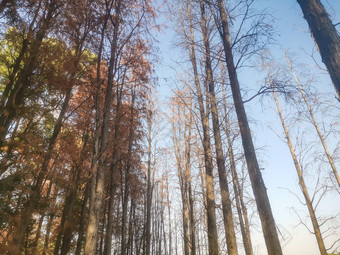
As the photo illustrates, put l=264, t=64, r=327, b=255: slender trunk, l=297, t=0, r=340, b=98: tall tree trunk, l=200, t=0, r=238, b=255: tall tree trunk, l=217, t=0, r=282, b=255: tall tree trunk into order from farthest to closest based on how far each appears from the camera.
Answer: l=264, t=64, r=327, b=255: slender trunk
l=200, t=0, r=238, b=255: tall tree trunk
l=217, t=0, r=282, b=255: tall tree trunk
l=297, t=0, r=340, b=98: tall tree trunk

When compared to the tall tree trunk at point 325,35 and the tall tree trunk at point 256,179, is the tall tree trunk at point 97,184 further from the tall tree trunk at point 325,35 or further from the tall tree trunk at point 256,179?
the tall tree trunk at point 325,35

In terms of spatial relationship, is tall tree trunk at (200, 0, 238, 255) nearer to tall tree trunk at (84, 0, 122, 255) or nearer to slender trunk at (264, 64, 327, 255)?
tall tree trunk at (84, 0, 122, 255)

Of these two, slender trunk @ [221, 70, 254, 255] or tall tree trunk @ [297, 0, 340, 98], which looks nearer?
tall tree trunk @ [297, 0, 340, 98]

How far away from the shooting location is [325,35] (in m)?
3.08

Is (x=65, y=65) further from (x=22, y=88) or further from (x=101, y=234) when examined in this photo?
(x=101, y=234)

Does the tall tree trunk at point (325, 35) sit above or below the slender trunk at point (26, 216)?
above

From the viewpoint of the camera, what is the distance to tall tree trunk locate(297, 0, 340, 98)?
9.59ft

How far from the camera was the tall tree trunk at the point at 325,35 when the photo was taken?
9.59ft

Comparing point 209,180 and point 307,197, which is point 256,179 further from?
point 307,197

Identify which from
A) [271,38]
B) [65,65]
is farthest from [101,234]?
[271,38]

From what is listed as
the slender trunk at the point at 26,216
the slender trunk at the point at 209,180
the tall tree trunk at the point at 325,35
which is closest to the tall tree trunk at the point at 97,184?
the slender trunk at the point at 26,216

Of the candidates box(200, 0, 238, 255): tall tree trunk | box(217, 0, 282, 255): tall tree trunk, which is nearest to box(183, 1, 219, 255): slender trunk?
box(200, 0, 238, 255): tall tree trunk

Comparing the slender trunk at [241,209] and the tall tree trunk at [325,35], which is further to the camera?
the slender trunk at [241,209]

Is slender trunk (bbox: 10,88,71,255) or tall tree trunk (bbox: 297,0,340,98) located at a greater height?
tall tree trunk (bbox: 297,0,340,98)
